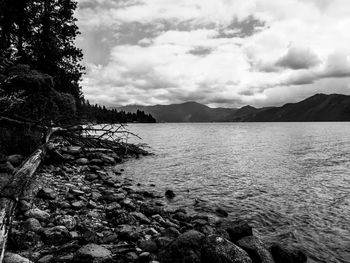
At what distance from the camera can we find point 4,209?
5.62 metres

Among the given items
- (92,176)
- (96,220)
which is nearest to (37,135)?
(92,176)

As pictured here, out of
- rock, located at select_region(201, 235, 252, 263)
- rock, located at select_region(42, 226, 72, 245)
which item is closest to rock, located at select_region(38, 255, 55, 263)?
rock, located at select_region(42, 226, 72, 245)

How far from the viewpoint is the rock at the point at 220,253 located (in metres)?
6.67

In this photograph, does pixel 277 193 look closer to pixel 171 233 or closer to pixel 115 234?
pixel 171 233

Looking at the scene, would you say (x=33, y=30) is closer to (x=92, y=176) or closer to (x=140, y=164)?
(x=140, y=164)

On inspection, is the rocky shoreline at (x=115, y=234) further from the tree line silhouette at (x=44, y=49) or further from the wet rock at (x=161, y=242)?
the tree line silhouette at (x=44, y=49)

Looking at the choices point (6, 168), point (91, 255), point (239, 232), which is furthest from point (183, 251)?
point (6, 168)

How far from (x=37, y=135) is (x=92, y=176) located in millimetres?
5318

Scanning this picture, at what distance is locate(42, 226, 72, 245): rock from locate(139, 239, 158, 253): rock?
2.16 m

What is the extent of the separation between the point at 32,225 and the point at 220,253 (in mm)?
5635

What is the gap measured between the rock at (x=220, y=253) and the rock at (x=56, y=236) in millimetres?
4024

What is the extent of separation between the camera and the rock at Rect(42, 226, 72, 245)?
279 inches

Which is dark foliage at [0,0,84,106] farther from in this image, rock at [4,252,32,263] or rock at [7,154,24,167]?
rock at [4,252,32,263]

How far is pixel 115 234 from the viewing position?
809 cm
